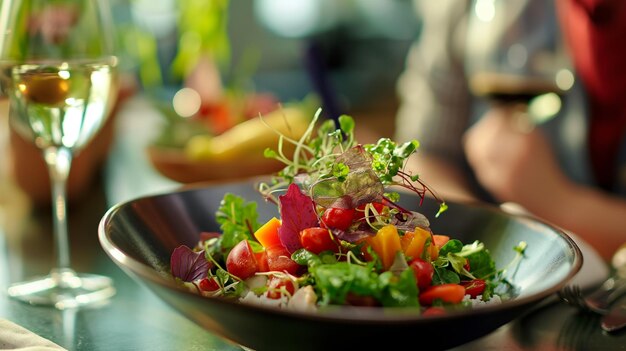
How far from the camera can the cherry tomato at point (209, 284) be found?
2.30ft

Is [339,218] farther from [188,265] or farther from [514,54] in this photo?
[514,54]

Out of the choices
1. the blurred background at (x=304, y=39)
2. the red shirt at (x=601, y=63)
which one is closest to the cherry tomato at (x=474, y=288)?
the red shirt at (x=601, y=63)

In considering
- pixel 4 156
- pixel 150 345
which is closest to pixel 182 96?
pixel 4 156

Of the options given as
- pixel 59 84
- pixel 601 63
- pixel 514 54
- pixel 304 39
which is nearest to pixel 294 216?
pixel 59 84

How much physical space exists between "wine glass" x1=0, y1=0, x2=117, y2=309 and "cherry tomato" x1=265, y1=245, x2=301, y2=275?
29 centimetres

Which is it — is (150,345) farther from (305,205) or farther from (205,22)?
(205,22)

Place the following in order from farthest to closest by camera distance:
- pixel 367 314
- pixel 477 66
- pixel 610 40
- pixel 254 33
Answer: pixel 254 33, pixel 610 40, pixel 477 66, pixel 367 314

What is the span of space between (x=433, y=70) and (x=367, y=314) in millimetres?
2013

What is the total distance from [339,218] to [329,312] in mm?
182

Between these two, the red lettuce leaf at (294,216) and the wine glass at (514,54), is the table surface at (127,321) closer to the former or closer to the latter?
the red lettuce leaf at (294,216)

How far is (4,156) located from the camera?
1.56 meters

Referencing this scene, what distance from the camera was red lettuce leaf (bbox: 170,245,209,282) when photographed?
72 centimetres

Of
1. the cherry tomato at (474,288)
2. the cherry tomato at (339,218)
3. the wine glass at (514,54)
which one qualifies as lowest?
the cherry tomato at (474,288)

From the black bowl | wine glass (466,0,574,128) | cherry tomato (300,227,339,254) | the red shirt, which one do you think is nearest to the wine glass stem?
the black bowl
